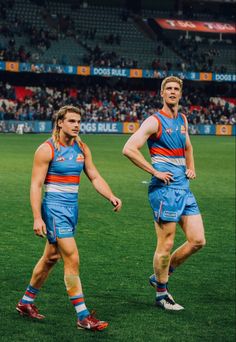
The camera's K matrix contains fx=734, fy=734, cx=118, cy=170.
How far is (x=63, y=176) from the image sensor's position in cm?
690

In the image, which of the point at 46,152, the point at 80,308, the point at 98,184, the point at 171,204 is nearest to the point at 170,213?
the point at 171,204

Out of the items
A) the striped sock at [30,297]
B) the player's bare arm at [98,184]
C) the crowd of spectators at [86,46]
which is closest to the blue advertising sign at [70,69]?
the crowd of spectators at [86,46]

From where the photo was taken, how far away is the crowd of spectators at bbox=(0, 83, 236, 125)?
48.9 meters

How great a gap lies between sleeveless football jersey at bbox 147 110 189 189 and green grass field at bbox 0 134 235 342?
136cm

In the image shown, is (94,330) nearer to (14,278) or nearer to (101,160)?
(14,278)

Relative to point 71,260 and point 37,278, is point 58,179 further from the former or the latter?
point 37,278

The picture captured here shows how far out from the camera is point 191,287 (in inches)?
343

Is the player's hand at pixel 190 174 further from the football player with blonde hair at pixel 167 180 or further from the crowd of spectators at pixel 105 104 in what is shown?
the crowd of spectators at pixel 105 104

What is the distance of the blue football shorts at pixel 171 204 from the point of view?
7.79 metres

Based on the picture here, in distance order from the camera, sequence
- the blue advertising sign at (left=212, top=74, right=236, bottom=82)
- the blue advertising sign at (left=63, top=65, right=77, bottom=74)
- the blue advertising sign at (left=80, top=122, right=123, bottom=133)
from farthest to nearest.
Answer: the blue advertising sign at (left=212, top=74, right=236, bottom=82) < the blue advertising sign at (left=63, top=65, right=77, bottom=74) < the blue advertising sign at (left=80, top=122, right=123, bottom=133)

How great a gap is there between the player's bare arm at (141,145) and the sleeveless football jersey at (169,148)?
0.26 ft

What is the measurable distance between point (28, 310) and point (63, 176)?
1.36 meters

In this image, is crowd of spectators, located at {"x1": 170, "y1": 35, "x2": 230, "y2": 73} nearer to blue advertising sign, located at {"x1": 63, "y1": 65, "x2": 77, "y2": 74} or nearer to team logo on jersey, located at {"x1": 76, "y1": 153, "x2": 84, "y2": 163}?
blue advertising sign, located at {"x1": 63, "y1": 65, "x2": 77, "y2": 74}

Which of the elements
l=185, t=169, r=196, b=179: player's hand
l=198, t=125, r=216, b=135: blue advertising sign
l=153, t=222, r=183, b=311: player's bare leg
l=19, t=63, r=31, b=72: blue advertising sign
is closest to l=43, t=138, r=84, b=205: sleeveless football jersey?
l=153, t=222, r=183, b=311: player's bare leg
